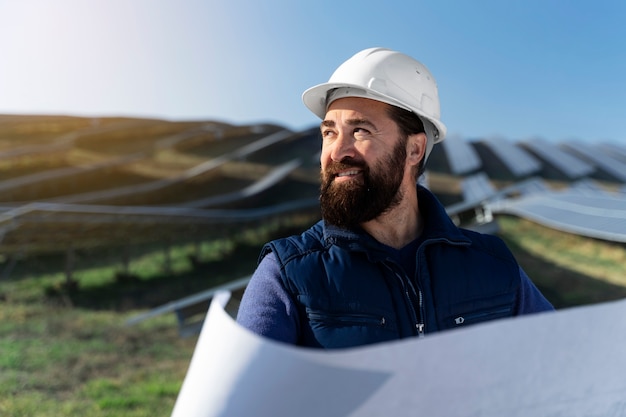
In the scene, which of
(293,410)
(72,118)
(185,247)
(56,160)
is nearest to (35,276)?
(185,247)

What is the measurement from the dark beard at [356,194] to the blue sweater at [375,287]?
35 millimetres

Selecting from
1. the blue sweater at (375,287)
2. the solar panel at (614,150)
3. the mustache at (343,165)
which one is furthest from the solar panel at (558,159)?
the mustache at (343,165)

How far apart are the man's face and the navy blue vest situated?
0.18ft

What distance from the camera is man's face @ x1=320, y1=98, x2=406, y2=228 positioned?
51.1 inches

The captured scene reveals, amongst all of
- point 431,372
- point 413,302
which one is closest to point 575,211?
point 413,302

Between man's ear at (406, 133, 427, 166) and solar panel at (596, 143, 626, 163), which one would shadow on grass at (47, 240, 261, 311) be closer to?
man's ear at (406, 133, 427, 166)

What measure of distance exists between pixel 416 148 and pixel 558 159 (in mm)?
10139

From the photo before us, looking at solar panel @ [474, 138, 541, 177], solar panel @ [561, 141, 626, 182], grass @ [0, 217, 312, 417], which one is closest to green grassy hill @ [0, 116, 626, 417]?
grass @ [0, 217, 312, 417]

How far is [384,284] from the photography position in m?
1.24

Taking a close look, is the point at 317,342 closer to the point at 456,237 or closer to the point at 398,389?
the point at 456,237

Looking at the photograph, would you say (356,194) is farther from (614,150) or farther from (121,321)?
(614,150)

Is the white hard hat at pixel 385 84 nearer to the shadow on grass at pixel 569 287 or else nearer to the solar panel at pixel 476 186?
the shadow on grass at pixel 569 287

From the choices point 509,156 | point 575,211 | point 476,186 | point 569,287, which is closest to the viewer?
point 575,211

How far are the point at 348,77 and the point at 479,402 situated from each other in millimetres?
846
